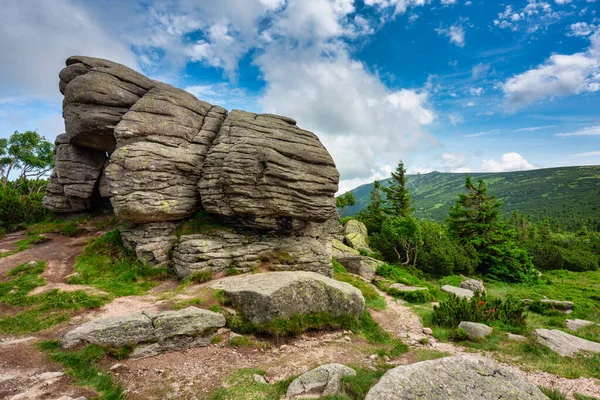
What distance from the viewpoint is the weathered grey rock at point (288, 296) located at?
13541mm

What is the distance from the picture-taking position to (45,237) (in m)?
24.1

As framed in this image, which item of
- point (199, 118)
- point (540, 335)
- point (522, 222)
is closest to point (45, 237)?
point (199, 118)

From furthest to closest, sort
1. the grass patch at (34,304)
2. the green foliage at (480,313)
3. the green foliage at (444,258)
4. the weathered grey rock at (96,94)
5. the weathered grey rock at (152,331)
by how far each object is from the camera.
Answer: the green foliage at (444,258) < the weathered grey rock at (96,94) < the green foliage at (480,313) < the grass patch at (34,304) < the weathered grey rock at (152,331)

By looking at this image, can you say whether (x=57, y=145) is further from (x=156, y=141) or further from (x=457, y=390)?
(x=457, y=390)

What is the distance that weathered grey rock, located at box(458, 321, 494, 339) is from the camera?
45.1 feet

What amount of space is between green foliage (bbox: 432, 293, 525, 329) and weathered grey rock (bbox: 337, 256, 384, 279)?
12146mm

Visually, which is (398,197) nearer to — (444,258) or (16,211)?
(444,258)

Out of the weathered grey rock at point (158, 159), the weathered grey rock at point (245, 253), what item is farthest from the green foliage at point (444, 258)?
the weathered grey rock at point (158, 159)

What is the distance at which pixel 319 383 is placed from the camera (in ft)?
28.4

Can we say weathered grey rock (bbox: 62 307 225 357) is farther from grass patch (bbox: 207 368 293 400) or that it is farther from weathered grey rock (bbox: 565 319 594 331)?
weathered grey rock (bbox: 565 319 594 331)

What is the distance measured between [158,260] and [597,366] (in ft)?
80.8

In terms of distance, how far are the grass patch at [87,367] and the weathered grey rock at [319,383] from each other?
5528 millimetres

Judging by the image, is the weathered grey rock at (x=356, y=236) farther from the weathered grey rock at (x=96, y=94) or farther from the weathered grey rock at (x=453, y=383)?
the weathered grey rock at (x=96, y=94)

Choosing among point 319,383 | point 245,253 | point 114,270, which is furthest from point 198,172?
point 319,383
